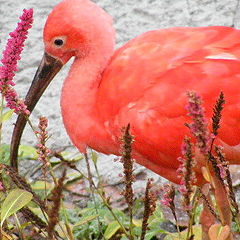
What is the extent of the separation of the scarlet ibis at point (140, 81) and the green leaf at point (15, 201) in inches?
35.0

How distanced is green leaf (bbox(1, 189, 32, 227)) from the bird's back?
34.8 inches

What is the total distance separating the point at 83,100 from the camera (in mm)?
2975

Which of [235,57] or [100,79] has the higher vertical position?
[235,57]

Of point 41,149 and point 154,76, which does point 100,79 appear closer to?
point 154,76

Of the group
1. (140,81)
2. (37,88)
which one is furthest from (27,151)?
(140,81)

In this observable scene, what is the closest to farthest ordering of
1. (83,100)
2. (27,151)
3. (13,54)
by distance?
(13,54)
(83,100)
(27,151)

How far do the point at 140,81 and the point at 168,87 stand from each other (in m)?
0.13

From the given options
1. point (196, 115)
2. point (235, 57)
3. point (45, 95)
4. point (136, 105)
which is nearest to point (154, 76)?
point (136, 105)

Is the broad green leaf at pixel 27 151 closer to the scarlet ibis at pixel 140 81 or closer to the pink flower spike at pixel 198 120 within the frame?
the scarlet ibis at pixel 140 81

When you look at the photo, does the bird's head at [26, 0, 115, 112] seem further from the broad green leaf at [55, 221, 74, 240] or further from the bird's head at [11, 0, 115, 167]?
the broad green leaf at [55, 221, 74, 240]

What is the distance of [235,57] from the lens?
2664 millimetres

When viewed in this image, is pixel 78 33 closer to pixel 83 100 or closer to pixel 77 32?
pixel 77 32

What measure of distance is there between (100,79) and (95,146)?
0.94ft

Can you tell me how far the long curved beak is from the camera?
3145mm
